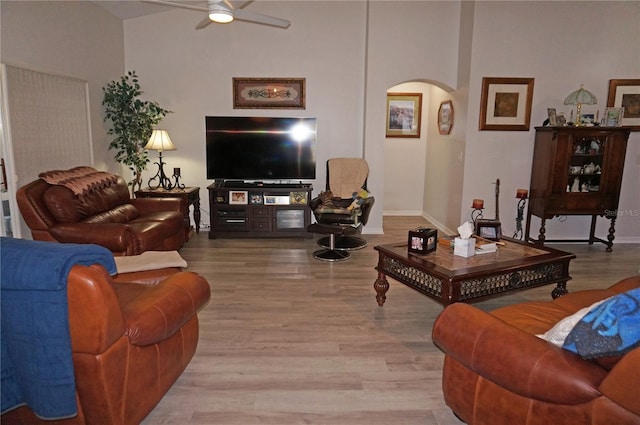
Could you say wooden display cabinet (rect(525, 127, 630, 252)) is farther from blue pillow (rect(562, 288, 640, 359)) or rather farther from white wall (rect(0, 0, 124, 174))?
white wall (rect(0, 0, 124, 174))

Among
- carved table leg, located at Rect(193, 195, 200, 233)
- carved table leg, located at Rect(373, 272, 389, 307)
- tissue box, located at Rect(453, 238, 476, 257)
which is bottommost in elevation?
carved table leg, located at Rect(373, 272, 389, 307)

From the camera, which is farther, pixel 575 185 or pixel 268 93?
pixel 268 93

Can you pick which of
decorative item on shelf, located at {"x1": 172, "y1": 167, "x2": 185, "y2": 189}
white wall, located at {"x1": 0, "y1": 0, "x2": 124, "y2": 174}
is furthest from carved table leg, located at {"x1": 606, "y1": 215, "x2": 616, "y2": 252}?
white wall, located at {"x1": 0, "y1": 0, "x2": 124, "y2": 174}

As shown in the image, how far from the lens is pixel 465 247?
320cm

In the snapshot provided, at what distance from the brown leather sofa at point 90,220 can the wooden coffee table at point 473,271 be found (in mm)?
2081

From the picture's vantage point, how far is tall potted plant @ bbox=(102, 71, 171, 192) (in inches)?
206

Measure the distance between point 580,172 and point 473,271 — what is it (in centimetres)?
319

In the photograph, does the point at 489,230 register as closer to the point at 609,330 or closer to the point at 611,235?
the point at 609,330

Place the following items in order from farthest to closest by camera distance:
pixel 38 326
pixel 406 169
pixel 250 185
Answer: pixel 406 169 → pixel 250 185 → pixel 38 326

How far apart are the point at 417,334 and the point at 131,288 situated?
1.89m

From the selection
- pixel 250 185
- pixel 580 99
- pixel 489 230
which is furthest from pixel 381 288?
pixel 580 99

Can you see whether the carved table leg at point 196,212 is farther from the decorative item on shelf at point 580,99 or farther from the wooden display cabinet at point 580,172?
the decorative item on shelf at point 580,99

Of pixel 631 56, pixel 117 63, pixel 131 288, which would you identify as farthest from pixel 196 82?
pixel 631 56

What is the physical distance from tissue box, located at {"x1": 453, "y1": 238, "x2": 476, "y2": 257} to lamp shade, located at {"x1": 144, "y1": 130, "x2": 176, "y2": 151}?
3.74m
